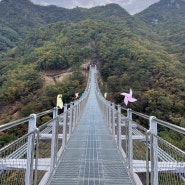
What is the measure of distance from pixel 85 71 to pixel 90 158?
3018cm

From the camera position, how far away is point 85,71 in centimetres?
3400

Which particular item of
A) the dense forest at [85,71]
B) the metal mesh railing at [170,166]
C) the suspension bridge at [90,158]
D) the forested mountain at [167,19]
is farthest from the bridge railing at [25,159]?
the forested mountain at [167,19]

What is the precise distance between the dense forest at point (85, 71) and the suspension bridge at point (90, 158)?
25.4 ft

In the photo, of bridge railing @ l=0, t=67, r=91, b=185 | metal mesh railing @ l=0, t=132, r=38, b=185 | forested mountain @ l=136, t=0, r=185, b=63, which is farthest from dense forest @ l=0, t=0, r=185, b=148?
metal mesh railing @ l=0, t=132, r=38, b=185

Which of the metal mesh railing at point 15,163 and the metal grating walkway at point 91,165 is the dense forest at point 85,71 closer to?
the metal grating walkway at point 91,165

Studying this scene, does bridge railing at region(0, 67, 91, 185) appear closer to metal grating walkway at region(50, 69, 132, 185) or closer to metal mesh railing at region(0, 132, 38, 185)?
metal mesh railing at region(0, 132, 38, 185)

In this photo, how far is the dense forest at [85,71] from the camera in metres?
22.0

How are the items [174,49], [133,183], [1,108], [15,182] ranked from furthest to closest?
[174,49] → [1,108] → [133,183] → [15,182]

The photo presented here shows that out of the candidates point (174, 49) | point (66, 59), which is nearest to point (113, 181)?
point (66, 59)

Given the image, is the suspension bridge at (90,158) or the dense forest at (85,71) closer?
the suspension bridge at (90,158)

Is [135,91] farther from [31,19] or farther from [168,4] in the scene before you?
[168,4]

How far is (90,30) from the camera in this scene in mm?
47219

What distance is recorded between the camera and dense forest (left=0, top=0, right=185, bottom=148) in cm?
2205

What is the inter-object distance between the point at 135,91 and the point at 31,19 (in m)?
55.9
